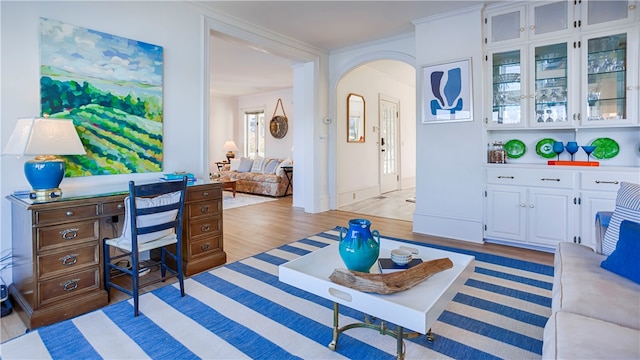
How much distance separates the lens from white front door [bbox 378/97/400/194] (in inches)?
291

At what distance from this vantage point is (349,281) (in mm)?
1505

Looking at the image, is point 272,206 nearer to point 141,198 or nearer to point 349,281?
point 141,198

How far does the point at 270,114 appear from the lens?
9391 millimetres

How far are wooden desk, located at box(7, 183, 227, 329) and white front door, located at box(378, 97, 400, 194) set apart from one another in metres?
5.80

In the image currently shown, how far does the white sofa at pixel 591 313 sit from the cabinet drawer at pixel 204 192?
2.61 m

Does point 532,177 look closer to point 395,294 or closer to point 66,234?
point 395,294

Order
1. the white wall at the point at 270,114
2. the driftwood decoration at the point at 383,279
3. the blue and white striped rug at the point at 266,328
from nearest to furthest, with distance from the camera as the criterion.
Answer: the driftwood decoration at the point at 383,279 → the blue and white striped rug at the point at 266,328 → the white wall at the point at 270,114

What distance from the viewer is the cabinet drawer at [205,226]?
292 centimetres

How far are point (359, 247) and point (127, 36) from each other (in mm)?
2889

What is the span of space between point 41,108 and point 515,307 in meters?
3.73

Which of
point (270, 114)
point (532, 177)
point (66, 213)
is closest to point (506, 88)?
point (532, 177)

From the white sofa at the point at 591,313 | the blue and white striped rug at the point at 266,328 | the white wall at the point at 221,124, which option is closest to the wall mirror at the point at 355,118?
the blue and white striped rug at the point at 266,328

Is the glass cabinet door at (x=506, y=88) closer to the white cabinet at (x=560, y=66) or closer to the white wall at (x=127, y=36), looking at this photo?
the white cabinet at (x=560, y=66)

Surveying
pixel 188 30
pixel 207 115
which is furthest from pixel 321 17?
pixel 207 115
